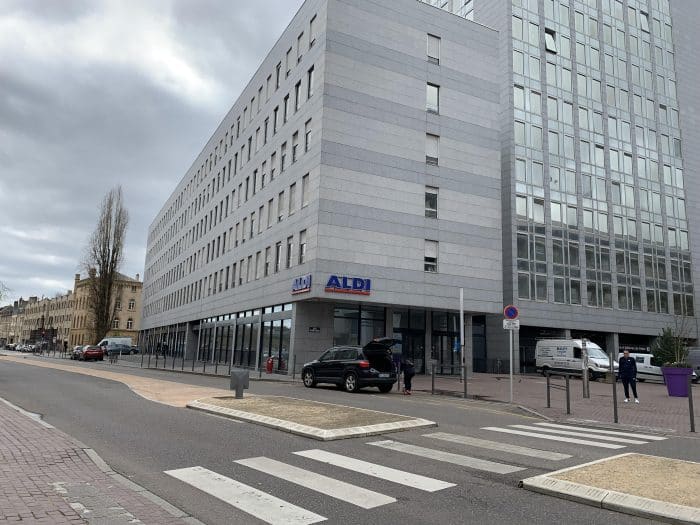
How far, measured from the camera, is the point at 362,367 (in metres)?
18.9

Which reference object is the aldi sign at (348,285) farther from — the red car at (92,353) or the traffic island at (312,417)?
the red car at (92,353)

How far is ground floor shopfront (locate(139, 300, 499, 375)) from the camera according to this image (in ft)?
95.3

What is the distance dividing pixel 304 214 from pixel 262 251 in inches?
284

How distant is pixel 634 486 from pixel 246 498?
4.14 meters

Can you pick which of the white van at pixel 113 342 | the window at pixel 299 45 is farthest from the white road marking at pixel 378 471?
the white van at pixel 113 342

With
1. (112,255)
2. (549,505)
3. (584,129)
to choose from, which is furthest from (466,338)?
(112,255)

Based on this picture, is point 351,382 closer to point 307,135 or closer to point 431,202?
point 431,202

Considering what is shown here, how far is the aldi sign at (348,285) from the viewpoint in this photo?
90.0 ft

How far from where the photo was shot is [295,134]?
3322 centimetres

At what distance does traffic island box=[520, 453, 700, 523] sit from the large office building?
2098cm

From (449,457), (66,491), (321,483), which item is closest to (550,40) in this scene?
(449,457)

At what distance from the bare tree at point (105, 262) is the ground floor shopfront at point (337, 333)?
99.2 feet

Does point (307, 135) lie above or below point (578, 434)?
above

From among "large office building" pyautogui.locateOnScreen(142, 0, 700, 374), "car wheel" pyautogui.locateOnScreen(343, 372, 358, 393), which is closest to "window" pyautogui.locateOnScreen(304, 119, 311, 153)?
"large office building" pyautogui.locateOnScreen(142, 0, 700, 374)
